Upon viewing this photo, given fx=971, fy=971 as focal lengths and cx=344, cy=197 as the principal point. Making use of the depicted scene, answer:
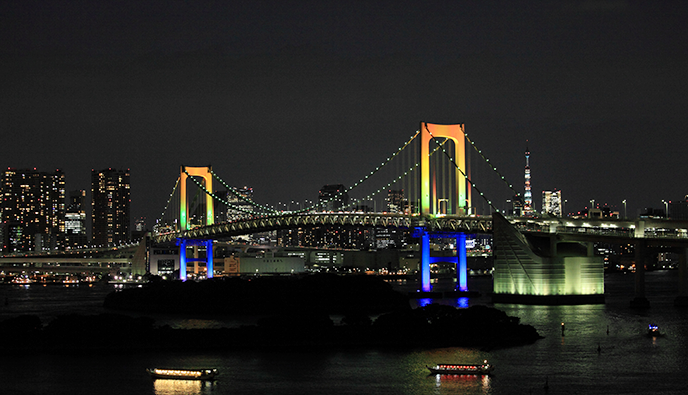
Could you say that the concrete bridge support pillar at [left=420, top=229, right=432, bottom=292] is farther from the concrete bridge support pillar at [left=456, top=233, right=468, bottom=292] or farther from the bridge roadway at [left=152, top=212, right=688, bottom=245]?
the concrete bridge support pillar at [left=456, top=233, right=468, bottom=292]

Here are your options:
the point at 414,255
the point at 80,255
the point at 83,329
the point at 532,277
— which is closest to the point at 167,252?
the point at 80,255

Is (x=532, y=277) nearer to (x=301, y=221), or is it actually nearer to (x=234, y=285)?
(x=234, y=285)

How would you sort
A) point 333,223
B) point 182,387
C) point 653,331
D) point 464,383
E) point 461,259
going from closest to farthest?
point 182,387, point 464,383, point 653,331, point 461,259, point 333,223

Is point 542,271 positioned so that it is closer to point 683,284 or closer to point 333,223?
point 683,284

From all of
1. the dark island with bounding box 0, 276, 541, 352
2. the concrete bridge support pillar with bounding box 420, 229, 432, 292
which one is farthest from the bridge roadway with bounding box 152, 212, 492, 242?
the dark island with bounding box 0, 276, 541, 352

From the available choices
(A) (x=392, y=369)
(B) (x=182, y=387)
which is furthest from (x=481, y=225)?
(B) (x=182, y=387)
